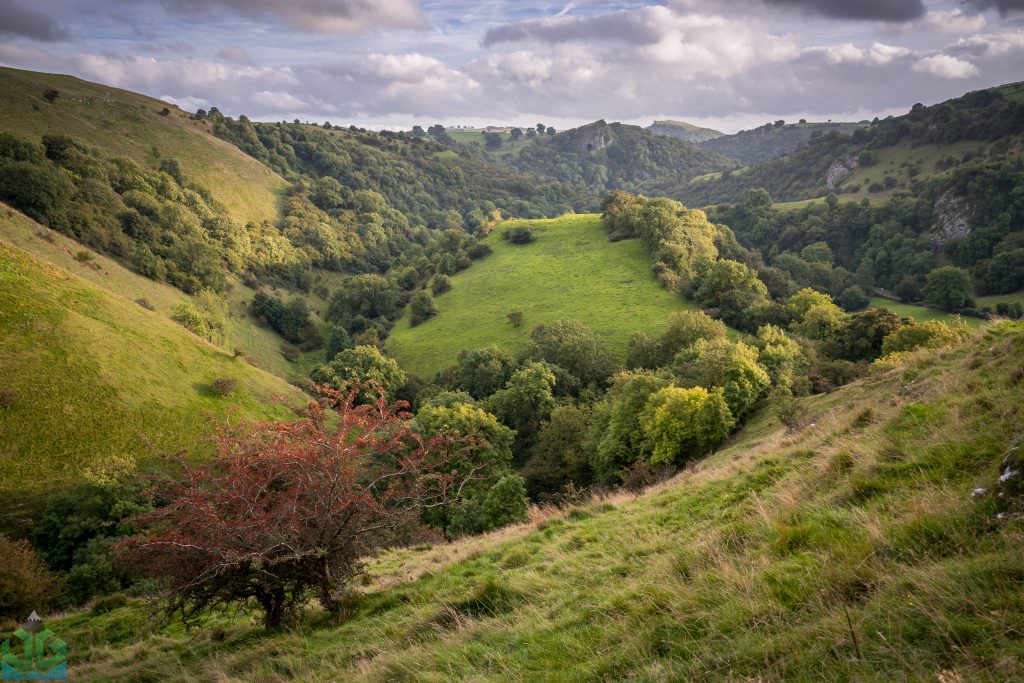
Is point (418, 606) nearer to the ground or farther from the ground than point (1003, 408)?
nearer to the ground

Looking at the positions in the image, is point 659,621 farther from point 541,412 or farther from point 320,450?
point 541,412

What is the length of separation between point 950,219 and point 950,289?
4123cm

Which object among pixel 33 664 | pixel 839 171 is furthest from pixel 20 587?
pixel 839 171

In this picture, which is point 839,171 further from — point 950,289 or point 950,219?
point 950,289

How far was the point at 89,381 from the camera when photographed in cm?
3722

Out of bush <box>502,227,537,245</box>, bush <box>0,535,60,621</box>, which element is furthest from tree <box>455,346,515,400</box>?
bush <box>502,227,537,245</box>

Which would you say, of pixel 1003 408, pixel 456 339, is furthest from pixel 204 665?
pixel 456 339

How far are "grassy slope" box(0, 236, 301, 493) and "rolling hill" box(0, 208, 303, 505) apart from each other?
0.22ft

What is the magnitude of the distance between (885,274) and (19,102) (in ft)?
565

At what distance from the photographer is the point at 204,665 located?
884 centimetres

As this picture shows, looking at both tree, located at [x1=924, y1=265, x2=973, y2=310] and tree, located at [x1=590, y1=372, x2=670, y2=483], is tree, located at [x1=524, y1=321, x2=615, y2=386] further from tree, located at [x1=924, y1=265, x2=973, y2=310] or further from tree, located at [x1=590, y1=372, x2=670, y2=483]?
tree, located at [x1=924, y1=265, x2=973, y2=310]

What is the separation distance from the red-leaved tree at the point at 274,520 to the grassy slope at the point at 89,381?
19923 millimetres

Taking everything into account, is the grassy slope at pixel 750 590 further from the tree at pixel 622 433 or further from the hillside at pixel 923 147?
the hillside at pixel 923 147

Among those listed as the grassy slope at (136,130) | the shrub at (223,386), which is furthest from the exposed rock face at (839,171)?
the shrub at (223,386)
